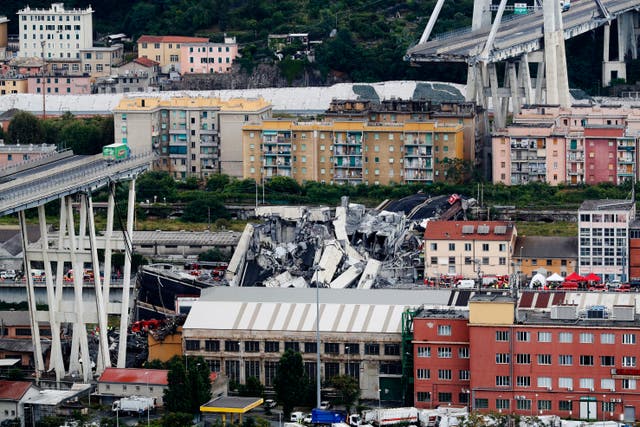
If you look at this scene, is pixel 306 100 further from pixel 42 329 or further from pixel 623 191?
pixel 42 329

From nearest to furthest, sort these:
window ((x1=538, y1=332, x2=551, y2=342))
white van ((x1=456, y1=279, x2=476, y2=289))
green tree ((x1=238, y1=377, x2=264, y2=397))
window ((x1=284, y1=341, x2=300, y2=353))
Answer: window ((x1=538, y1=332, x2=551, y2=342))
green tree ((x1=238, y1=377, x2=264, y2=397))
window ((x1=284, y1=341, x2=300, y2=353))
white van ((x1=456, y1=279, x2=476, y2=289))

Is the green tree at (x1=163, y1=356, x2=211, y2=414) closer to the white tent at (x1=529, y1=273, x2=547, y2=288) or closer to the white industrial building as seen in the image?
the white industrial building

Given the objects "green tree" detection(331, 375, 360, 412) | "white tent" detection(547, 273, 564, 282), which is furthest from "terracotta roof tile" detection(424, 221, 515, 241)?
"green tree" detection(331, 375, 360, 412)

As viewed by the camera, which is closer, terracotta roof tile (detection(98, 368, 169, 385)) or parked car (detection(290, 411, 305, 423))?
parked car (detection(290, 411, 305, 423))

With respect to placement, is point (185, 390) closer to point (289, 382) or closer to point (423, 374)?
point (289, 382)

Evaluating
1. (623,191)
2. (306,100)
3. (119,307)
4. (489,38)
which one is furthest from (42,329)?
(306,100)

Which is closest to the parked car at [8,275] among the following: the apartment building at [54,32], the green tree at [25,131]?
the green tree at [25,131]
